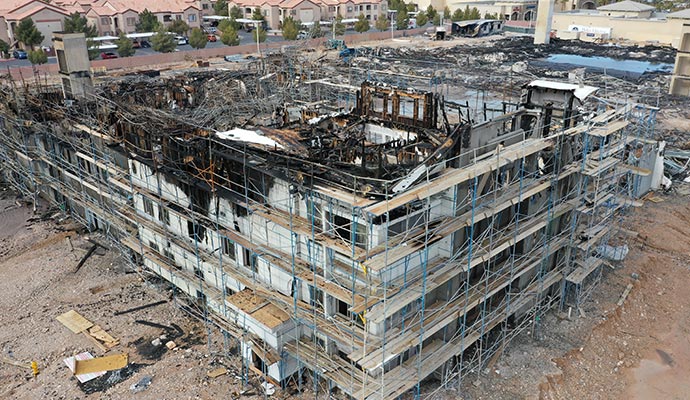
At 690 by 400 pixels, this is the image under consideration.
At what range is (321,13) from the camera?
106188 millimetres

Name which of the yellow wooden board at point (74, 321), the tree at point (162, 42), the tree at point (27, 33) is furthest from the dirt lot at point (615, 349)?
the tree at point (27, 33)

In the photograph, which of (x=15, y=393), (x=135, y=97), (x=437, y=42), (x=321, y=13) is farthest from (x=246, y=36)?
(x=15, y=393)

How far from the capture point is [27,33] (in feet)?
231

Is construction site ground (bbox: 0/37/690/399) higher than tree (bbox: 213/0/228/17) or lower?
lower

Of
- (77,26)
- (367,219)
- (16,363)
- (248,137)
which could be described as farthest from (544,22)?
(16,363)

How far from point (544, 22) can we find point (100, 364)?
82635mm

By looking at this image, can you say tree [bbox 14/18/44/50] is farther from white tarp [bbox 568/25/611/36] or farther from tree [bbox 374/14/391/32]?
white tarp [bbox 568/25/611/36]

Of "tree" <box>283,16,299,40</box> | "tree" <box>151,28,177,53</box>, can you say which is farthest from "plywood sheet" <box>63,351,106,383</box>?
"tree" <box>283,16,299,40</box>

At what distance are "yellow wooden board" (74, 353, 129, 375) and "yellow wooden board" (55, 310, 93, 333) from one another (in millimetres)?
2106

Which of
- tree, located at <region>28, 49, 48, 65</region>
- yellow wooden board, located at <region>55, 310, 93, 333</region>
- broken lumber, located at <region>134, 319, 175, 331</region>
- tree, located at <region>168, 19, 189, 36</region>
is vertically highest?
tree, located at <region>168, 19, 189, 36</region>

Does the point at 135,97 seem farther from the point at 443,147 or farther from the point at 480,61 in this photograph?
the point at 480,61

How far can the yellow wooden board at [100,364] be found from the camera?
18969 millimetres

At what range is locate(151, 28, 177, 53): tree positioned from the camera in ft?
242

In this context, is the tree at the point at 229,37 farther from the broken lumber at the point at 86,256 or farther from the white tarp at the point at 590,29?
the broken lumber at the point at 86,256
